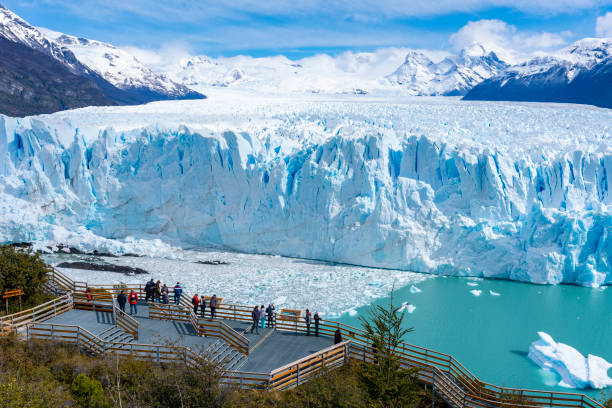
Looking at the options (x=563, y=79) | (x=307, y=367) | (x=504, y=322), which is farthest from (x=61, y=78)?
(x=307, y=367)

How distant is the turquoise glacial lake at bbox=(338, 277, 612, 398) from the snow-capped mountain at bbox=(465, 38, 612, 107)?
24102 millimetres

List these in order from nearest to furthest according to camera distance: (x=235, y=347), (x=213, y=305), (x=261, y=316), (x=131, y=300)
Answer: (x=235, y=347)
(x=261, y=316)
(x=213, y=305)
(x=131, y=300)

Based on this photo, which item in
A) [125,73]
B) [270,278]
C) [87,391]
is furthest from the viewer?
[125,73]

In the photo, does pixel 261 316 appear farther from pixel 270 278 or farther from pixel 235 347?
pixel 270 278

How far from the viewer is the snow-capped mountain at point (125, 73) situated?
69500mm

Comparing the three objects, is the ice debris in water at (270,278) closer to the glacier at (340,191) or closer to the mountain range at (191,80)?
the glacier at (340,191)

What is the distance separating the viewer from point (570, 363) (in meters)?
9.84

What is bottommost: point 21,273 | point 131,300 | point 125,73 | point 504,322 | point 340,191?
point 504,322

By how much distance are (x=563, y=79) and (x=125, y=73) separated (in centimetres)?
5989

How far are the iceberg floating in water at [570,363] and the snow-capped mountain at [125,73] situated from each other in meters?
53.7

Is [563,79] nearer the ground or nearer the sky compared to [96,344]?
nearer the sky

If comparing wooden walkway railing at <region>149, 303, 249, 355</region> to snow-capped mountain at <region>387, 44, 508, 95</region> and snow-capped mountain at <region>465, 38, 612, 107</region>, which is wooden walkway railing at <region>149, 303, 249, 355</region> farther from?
snow-capped mountain at <region>387, 44, 508, 95</region>

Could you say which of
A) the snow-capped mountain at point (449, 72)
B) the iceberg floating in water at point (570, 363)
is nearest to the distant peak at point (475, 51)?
the snow-capped mountain at point (449, 72)

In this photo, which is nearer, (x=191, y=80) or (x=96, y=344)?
(x=96, y=344)
